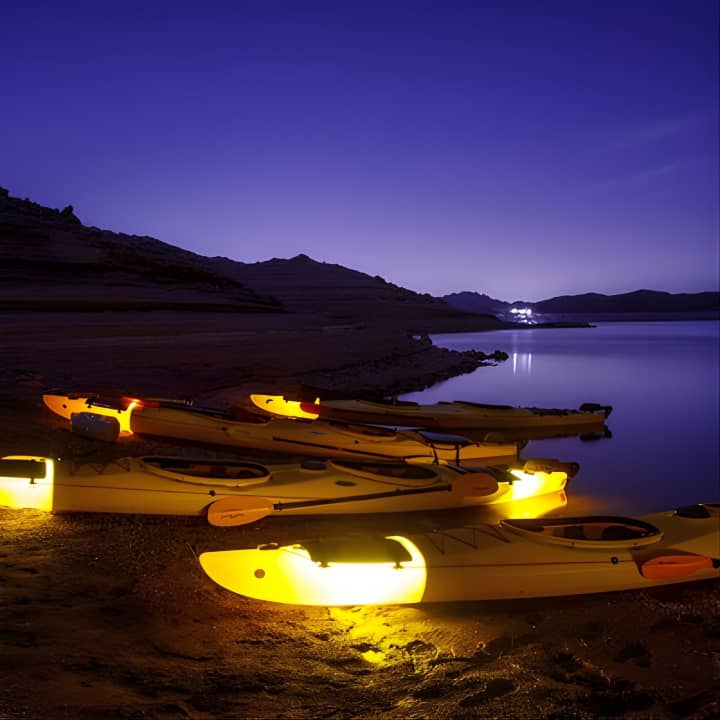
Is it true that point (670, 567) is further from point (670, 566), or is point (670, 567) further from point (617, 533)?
point (617, 533)

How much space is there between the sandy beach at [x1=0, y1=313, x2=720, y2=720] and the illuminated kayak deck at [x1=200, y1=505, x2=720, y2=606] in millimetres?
123

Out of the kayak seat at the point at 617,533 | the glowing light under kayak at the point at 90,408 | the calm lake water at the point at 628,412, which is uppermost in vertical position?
the glowing light under kayak at the point at 90,408

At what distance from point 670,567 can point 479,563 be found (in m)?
1.29

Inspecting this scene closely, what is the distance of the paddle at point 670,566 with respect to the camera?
12.9ft

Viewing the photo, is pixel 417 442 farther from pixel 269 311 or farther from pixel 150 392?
pixel 269 311

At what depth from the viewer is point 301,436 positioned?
748cm

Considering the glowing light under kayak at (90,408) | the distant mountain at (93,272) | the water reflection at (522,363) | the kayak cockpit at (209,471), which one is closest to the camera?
the kayak cockpit at (209,471)

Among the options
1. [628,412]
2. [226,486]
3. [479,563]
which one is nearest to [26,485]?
[226,486]

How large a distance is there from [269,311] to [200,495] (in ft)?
97.8

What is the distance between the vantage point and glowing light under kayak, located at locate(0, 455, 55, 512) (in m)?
4.75

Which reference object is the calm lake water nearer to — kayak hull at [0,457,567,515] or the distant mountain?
kayak hull at [0,457,567,515]

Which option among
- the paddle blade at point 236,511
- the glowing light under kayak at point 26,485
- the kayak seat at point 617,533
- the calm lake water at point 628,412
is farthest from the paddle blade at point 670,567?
the glowing light under kayak at point 26,485

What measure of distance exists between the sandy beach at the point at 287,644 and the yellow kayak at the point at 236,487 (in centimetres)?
13

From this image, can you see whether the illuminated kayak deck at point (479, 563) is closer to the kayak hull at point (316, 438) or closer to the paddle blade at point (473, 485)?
the paddle blade at point (473, 485)
